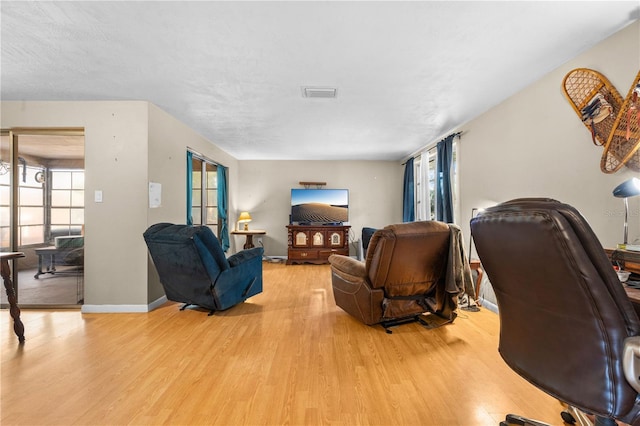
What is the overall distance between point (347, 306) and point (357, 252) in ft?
12.3

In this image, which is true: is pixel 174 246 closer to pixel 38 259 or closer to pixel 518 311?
pixel 38 259

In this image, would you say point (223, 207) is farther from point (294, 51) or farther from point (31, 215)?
point (294, 51)

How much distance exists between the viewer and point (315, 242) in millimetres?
6098

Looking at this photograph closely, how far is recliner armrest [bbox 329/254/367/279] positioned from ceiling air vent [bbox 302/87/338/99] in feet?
5.70

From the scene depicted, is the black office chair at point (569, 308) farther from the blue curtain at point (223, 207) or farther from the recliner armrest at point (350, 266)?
the blue curtain at point (223, 207)

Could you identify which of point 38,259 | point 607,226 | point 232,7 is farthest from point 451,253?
point 38,259

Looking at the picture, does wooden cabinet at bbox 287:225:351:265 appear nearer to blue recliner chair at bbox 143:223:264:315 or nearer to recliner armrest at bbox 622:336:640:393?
blue recliner chair at bbox 143:223:264:315

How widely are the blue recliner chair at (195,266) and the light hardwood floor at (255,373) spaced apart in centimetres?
23

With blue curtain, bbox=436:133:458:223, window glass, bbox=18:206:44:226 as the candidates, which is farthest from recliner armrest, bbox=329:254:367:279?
window glass, bbox=18:206:44:226

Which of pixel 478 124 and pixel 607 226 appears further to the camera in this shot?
pixel 478 124

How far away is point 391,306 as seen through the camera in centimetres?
258

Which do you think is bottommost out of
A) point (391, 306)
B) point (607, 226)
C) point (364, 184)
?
point (391, 306)

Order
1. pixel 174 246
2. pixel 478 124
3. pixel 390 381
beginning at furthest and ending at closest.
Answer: pixel 478 124 → pixel 174 246 → pixel 390 381

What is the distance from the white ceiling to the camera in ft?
5.56
